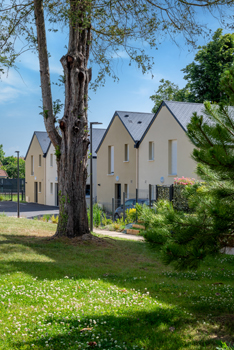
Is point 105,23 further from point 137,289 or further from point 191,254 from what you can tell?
point 191,254

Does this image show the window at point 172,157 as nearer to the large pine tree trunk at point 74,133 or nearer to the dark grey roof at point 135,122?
the dark grey roof at point 135,122

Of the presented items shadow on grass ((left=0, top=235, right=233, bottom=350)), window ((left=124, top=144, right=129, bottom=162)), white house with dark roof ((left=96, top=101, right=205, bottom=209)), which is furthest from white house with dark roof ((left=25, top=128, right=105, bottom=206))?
shadow on grass ((left=0, top=235, right=233, bottom=350))

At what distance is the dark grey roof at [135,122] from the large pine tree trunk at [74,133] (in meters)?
16.2

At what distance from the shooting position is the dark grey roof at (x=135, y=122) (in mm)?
29675

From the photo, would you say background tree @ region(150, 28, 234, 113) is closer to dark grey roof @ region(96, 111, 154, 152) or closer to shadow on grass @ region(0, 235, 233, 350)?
dark grey roof @ region(96, 111, 154, 152)

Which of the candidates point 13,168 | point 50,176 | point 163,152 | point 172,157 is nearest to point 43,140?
point 50,176

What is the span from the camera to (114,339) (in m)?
4.36

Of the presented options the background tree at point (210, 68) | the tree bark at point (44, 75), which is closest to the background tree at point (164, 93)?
the background tree at point (210, 68)

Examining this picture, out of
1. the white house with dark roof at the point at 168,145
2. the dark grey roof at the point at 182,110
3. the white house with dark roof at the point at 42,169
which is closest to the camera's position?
the white house with dark roof at the point at 168,145

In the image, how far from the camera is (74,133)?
40.7 feet

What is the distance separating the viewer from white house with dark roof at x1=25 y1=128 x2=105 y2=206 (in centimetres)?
4234

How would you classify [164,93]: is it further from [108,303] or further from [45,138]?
[108,303]

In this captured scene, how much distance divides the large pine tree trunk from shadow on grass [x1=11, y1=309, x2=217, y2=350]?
289 inches

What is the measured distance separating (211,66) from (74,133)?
2508cm
